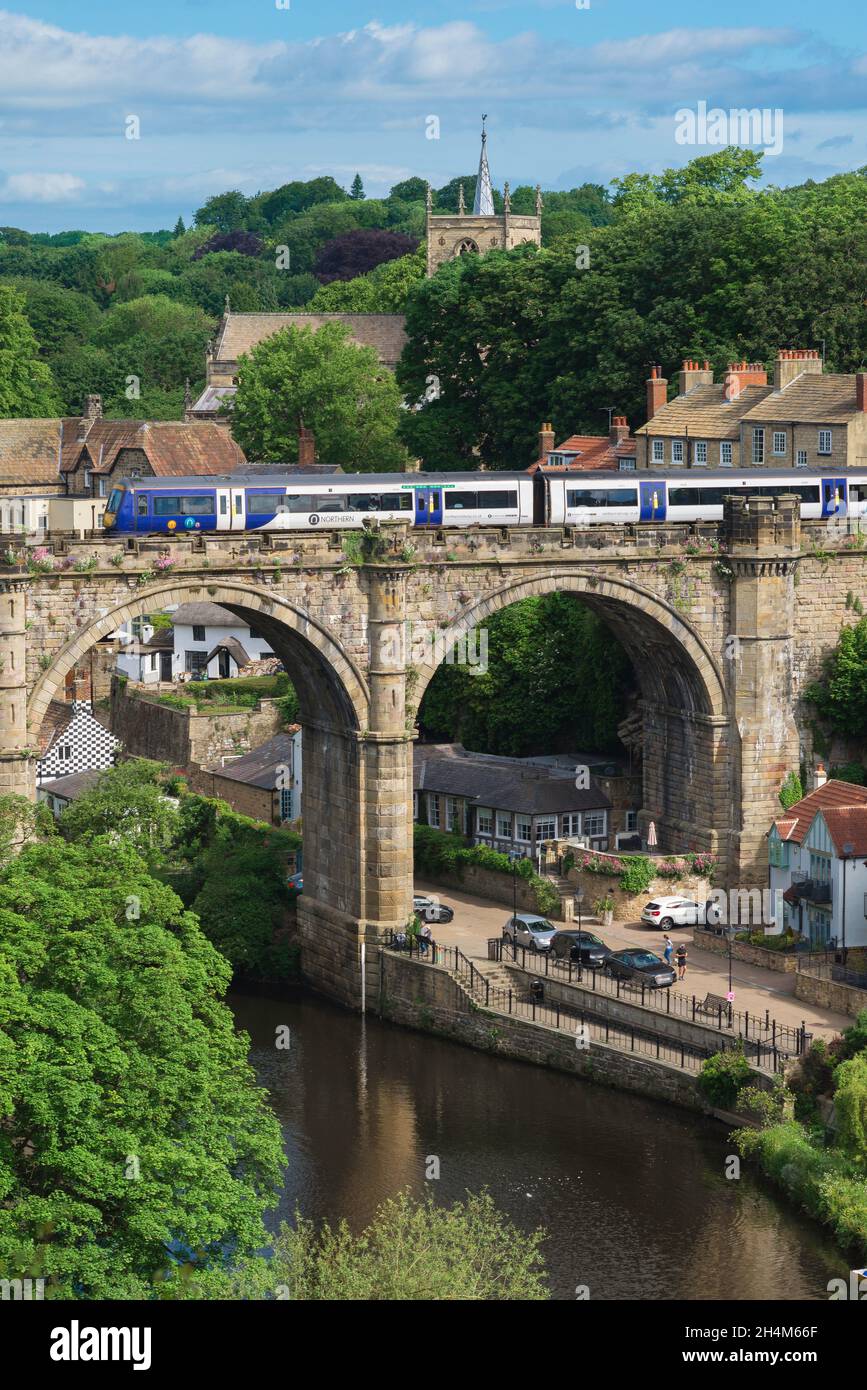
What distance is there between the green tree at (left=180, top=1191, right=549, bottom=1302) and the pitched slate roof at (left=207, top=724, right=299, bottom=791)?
33.4 metres

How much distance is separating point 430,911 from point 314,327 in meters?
109

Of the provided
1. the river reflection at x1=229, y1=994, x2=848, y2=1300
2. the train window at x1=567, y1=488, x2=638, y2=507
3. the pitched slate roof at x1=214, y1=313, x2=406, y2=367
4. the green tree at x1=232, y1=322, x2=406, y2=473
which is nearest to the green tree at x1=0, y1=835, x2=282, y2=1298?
the river reflection at x1=229, y1=994, x2=848, y2=1300

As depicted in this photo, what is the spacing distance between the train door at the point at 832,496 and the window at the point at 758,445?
10.3 meters

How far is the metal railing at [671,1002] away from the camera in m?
58.3

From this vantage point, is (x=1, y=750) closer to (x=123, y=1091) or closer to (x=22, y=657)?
(x=22, y=657)

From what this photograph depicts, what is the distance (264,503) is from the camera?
70875mm

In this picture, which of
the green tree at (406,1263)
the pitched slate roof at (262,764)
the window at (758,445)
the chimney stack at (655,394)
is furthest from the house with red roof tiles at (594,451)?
the green tree at (406,1263)

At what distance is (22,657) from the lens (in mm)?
63969

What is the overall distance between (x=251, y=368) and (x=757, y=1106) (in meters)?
88.6

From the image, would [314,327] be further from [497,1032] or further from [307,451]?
[497,1032]

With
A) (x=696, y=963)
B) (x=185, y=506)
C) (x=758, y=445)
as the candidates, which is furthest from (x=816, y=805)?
(x=758, y=445)

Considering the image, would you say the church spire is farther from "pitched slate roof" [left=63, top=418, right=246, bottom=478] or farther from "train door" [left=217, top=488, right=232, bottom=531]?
"train door" [left=217, top=488, right=232, bottom=531]

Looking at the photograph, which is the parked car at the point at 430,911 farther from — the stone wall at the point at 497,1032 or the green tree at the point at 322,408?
the green tree at the point at 322,408
